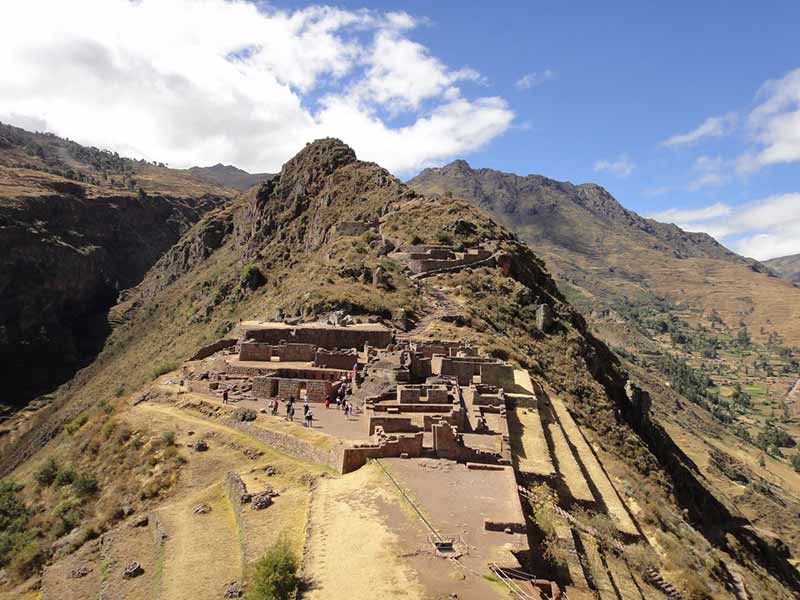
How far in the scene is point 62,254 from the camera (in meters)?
114

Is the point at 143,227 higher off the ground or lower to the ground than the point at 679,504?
higher

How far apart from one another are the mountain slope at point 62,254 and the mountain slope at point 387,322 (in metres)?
10.1

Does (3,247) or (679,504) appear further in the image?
(3,247)

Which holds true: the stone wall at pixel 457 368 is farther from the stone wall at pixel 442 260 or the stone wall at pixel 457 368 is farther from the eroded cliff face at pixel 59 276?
the eroded cliff face at pixel 59 276

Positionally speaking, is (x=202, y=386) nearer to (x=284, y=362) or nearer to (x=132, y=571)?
(x=284, y=362)

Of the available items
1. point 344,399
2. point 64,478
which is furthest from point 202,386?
point 344,399

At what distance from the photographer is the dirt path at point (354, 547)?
414 inches

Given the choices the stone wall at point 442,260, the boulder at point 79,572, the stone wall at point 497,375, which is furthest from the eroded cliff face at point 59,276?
the stone wall at point 497,375

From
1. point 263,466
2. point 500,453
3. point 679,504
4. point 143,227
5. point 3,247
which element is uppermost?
point 143,227

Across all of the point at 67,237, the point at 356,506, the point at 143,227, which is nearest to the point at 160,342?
the point at 67,237

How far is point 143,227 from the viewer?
488 feet

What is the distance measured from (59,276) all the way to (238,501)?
112 meters

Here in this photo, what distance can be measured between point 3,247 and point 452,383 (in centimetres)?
10743

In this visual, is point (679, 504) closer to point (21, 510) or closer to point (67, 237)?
point (21, 510)
